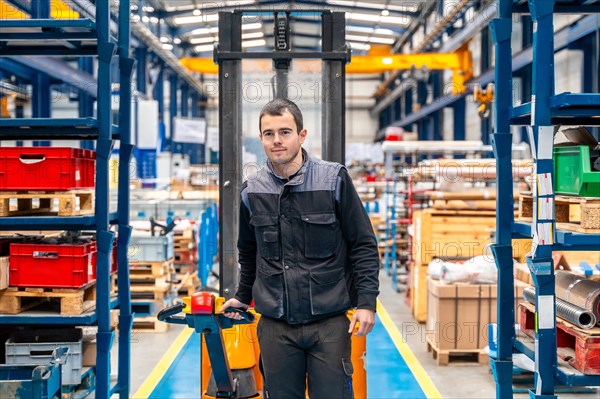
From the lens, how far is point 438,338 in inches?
280

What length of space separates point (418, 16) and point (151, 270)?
16.3m

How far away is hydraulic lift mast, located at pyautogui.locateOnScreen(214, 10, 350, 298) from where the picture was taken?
15.0ft

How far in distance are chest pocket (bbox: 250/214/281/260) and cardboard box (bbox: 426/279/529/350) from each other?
4266 millimetres

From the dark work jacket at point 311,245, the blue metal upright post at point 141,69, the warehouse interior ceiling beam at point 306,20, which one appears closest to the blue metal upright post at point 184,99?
the warehouse interior ceiling beam at point 306,20

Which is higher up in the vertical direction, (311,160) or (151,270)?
(311,160)

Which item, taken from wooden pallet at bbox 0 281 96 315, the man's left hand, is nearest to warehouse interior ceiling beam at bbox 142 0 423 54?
wooden pallet at bbox 0 281 96 315

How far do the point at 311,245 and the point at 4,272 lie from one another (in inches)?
115

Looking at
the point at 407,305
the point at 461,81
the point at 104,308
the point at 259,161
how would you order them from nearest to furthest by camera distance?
the point at 104,308 < the point at 259,161 < the point at 407,305 < the point at 461,81

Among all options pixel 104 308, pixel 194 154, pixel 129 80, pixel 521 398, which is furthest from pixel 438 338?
pixel 194 154

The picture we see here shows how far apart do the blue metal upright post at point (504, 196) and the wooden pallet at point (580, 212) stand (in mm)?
305

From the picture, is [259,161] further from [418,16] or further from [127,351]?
[418,16]

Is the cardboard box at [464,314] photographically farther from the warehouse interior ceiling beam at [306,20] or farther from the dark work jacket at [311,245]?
the warehouse interior ceiling beam at [306,20]

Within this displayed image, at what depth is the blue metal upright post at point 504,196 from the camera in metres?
4.28

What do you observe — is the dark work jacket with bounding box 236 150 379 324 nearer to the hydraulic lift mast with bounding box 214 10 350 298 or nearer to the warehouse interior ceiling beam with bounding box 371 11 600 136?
the hydraulic lift mast with bounding box 214 10 350 298
